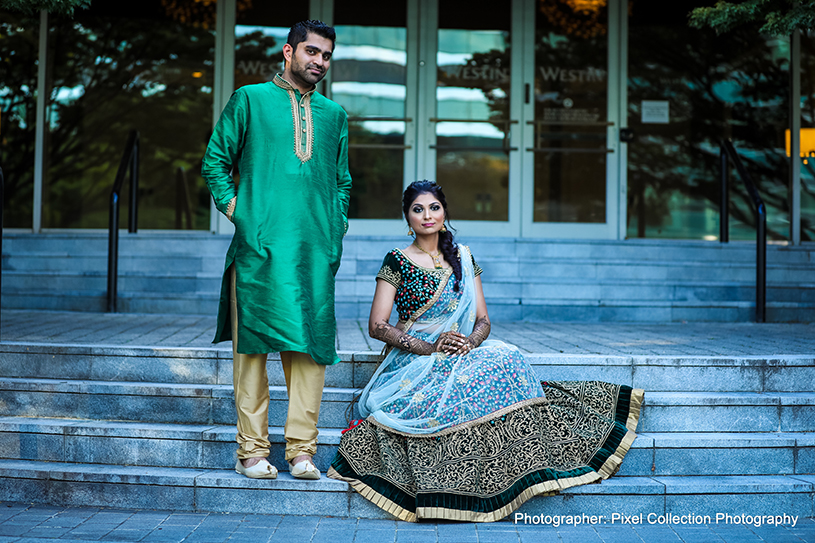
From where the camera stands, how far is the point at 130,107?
30.4 feet

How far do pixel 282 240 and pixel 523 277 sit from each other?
4.12m

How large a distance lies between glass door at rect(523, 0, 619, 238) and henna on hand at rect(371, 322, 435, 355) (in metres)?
5.25

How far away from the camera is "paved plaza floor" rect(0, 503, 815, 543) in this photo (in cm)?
304

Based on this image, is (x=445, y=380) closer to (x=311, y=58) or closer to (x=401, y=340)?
(x=401, y=340)

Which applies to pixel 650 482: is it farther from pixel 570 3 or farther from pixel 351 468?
pixel 570 3

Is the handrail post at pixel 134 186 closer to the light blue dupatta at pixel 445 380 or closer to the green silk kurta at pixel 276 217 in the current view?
the green silk kurta at pixel 276 217

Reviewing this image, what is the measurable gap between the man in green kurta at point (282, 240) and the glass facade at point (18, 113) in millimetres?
6812

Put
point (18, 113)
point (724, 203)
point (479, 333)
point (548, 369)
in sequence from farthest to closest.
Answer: point (18, 113)
point (724, 203)
point (548, 369)
point (479, 333)

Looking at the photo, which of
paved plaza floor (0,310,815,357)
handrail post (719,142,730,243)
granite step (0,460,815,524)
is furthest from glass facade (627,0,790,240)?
granite step (0,460,815,524)

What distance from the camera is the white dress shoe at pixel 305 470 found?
337 centimetres

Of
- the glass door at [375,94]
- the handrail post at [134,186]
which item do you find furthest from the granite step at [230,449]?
the glass door at [375,94]

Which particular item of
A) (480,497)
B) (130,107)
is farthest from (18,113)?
(480,497)

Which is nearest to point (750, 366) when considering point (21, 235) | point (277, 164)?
point (277, 164)

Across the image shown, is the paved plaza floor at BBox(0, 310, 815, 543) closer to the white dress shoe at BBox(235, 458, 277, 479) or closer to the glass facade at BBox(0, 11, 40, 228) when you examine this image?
the white dress shoe at BBox(235, 458, 277, 479)
